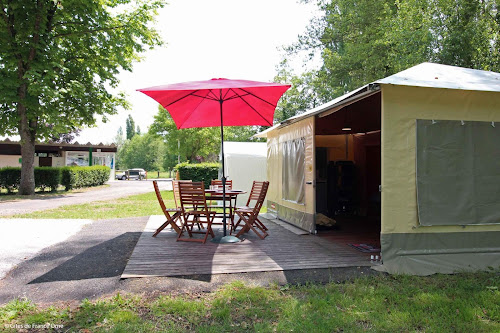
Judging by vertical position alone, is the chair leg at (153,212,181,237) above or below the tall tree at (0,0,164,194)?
below

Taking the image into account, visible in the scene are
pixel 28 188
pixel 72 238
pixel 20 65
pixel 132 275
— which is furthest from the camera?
pixel 28 188

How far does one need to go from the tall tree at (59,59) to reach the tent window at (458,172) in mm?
12957

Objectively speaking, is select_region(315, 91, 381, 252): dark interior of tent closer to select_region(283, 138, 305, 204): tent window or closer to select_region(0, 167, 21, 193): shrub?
select_region(283, 138, 305, 204): tent window

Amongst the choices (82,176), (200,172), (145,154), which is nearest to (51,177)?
(82,176)

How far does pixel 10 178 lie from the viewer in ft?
54.0

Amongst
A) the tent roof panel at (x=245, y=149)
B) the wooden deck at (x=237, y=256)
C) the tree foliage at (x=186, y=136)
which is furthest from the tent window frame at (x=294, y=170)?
the tree foliage at (x=186, y=136)

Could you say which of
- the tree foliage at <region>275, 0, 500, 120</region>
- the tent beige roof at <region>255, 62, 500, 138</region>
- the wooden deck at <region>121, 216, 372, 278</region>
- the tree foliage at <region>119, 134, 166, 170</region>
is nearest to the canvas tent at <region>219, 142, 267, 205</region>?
the tree foliage at <region>275, 0, 500, 120</region>

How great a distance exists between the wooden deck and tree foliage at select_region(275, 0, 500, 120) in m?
8.75

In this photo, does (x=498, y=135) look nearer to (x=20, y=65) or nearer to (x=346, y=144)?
(x=346, y=144)

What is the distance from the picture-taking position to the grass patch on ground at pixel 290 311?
2.87 m

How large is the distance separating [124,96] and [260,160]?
30.4 feet

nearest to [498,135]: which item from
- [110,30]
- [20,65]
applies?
[110,30]

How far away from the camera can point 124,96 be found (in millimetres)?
17938

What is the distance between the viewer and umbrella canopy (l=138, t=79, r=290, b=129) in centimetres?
498
